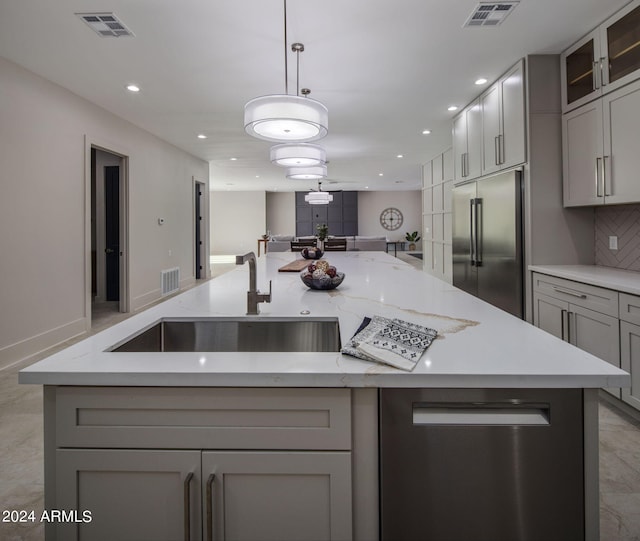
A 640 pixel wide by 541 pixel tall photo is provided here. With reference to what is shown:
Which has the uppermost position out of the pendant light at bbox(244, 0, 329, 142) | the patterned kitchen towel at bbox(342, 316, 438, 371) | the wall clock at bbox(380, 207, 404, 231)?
the wall clock at bbox(380, 207, 404, 231)

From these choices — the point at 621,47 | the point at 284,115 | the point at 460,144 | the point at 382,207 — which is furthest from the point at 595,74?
the point at 382,207

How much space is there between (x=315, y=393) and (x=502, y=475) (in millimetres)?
461

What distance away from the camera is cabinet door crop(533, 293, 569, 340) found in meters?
2.82

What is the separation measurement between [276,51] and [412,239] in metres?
11.6

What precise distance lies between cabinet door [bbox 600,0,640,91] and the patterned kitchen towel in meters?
2.49

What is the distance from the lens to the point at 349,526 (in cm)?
92

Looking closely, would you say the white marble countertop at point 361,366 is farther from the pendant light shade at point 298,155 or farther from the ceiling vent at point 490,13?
the ceiling vent at point 490,13

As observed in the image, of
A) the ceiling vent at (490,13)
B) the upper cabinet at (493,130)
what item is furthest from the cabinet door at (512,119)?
the ceiling vent at (490,13)

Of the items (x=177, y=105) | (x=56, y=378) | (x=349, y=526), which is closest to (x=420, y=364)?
(x=349, y=526)

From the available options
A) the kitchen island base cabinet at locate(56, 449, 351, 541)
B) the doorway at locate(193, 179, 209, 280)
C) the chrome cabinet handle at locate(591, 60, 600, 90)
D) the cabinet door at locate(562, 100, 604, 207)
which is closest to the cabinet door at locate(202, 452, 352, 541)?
the kitchen island base cabinet at locate(56, 449, 351, 541)

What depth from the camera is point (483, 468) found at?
0.91 meters

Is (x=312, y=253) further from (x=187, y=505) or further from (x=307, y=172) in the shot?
(x=187, y=505)

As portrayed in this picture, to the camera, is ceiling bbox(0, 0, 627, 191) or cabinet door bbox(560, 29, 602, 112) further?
cabinet door bbox(560, 29, 602, 112)

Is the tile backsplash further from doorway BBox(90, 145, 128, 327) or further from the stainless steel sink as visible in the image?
doorway BBox(90, 145, 128, 327)
